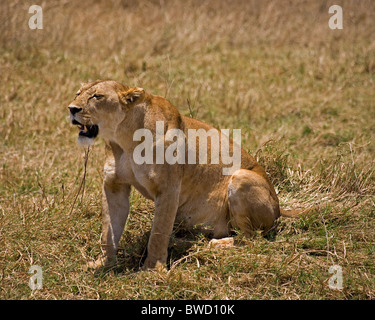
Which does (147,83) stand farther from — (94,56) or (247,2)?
(247,2)

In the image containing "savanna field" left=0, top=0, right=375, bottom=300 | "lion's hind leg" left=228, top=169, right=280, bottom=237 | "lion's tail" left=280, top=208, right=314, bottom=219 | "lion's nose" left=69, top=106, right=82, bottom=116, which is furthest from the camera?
"lion's tail" left=280, top=208, right=314, bottom=219

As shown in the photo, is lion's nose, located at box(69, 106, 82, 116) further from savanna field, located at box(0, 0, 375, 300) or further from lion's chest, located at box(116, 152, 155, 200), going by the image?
savanna field, located at box(0, 0, 375, 300)

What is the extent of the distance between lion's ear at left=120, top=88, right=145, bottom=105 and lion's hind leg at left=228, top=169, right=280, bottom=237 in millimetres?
1165

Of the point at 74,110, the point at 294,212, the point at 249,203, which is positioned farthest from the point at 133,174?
the point at 294,212

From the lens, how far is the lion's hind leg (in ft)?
16.0

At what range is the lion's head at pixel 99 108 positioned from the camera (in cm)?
423

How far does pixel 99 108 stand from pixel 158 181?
74 centimetres

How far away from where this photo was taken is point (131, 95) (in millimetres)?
4445

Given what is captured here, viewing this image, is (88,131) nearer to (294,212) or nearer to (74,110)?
(74,110)

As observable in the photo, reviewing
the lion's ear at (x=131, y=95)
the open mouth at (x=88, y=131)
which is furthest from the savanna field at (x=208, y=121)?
the lion's ear at (x=131, y=95)

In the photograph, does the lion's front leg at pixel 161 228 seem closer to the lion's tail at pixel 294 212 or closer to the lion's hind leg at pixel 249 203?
the lion's hind leg at pixel 249 203

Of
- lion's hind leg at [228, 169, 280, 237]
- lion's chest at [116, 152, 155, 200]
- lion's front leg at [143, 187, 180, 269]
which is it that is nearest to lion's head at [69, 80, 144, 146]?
lion's chest at [116, 152, 155, 200]

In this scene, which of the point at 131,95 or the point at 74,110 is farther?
the point at 131,95
